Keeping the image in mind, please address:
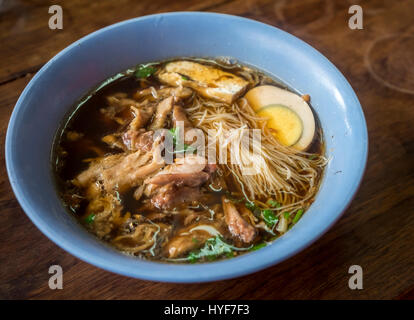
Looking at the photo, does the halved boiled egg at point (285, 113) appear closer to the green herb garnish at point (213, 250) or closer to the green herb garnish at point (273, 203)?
the green herb garnish at point (273, 203)

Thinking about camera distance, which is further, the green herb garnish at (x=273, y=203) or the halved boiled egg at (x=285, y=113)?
the halved boiled egg at (x=285, y=113)

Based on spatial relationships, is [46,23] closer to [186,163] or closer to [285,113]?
[186,163]

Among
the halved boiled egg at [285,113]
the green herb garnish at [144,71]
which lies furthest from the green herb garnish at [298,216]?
the green herb garnish at [144,71]

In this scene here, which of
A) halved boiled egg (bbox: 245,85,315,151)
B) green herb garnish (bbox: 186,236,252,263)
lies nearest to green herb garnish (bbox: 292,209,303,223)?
green herb garnish (bbox: 186,236,252,263)

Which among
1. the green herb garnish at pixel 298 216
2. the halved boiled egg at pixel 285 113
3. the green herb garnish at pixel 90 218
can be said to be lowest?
the green herb garnish at pixel 298 216

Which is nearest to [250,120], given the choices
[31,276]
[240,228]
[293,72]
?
[293,72]

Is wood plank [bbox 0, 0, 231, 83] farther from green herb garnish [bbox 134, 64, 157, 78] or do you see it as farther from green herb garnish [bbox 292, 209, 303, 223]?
green herb garnish [bbox 292, 209, 303, 223]

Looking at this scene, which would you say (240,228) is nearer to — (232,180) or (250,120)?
(232,180)
